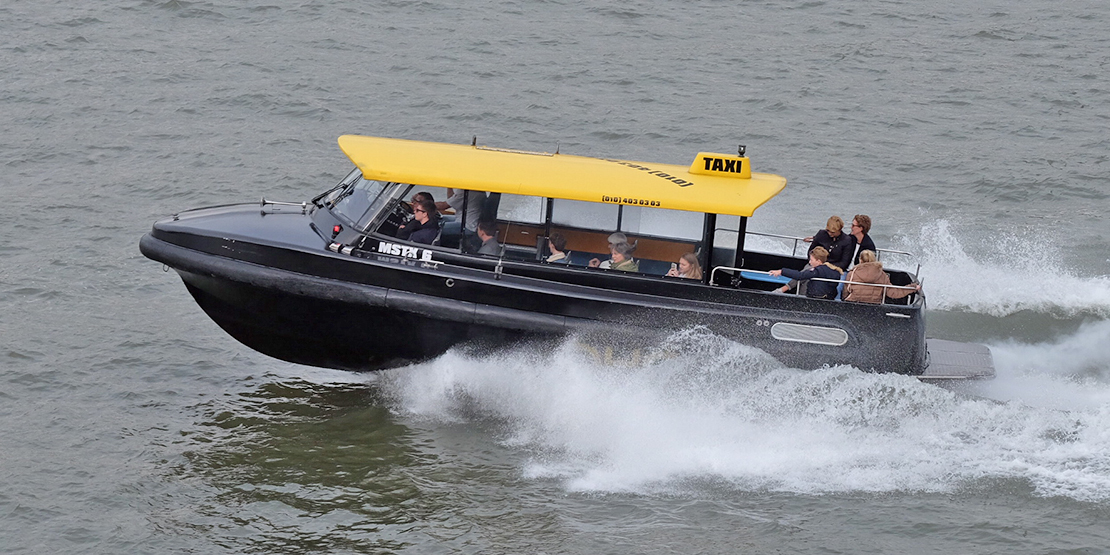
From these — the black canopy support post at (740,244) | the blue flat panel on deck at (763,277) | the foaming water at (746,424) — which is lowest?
the foaming water at (746,424)

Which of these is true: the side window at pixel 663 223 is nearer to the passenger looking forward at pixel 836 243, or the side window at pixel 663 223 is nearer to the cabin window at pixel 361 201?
the passenger looking forward at pixel 836 243

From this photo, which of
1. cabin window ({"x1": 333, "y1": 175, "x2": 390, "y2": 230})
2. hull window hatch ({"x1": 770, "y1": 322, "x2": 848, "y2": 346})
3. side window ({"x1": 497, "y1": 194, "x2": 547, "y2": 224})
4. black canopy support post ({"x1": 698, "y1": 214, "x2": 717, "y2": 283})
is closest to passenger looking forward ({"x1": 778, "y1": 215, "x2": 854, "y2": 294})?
hull window hatch ({"x1": 770, "y1": 322, "x2": 848, "y2": 346})

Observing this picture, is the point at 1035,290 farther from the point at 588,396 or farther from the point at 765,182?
the point at 588,396

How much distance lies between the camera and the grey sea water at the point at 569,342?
9945 mm

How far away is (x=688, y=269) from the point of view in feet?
36.0

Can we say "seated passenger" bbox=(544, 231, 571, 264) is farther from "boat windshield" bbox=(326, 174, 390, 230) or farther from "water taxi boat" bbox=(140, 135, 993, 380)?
"boat windshield" bbox=(326, 174, 390, 230)

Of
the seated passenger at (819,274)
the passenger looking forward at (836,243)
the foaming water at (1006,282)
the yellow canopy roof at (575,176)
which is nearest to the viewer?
the yellow canopy roof at (575,176)

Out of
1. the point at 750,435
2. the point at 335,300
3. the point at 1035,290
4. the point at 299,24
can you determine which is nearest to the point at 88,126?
the point at 299,24

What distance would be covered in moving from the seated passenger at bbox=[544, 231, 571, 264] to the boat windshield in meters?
1.55

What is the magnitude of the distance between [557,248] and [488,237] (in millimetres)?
629

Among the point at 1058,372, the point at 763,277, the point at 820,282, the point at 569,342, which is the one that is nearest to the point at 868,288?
the point at 820,282

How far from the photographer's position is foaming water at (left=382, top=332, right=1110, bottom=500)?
10.4 m

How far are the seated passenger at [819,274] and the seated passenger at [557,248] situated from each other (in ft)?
6.14

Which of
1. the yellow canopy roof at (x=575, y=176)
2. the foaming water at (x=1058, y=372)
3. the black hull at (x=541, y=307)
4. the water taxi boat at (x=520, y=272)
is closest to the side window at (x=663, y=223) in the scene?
the water taxi boat at (x=520, y=272)
